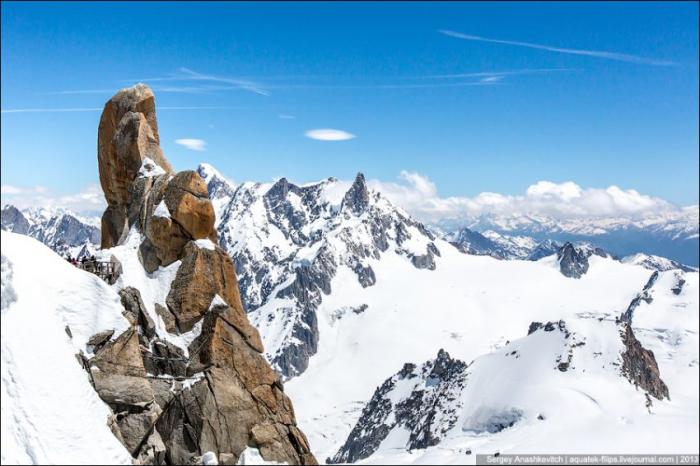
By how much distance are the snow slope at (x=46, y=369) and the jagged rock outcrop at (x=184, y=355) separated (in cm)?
166

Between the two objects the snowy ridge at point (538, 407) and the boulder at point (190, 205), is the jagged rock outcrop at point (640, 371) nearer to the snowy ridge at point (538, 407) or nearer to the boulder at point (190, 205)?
the snowy ridge at point (538, 407)

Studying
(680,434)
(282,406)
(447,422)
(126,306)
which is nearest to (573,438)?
(680,434)

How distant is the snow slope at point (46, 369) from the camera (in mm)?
26922

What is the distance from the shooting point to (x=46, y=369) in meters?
29.0

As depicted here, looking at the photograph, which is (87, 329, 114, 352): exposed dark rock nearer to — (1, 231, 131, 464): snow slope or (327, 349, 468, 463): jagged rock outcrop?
(1, 231, 131, 464): snow slope

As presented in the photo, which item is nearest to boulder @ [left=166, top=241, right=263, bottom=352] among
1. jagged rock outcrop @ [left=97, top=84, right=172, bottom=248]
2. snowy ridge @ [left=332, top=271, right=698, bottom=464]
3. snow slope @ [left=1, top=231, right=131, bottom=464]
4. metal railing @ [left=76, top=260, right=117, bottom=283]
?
metal railing @ [left=76, top=260, right=117, bottom=283]

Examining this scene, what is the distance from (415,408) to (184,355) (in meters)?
129

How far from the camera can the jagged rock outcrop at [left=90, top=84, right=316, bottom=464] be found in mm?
33219

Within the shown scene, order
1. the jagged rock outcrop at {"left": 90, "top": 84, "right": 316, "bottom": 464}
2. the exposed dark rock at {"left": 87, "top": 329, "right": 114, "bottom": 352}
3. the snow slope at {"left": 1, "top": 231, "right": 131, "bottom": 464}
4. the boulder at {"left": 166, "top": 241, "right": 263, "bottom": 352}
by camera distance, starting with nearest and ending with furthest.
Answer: the snow slope at {"left": 1, "top": 231, "right": 131, "bottom": 464}, the jagged rock outcrop at {"left": 90, "top": 84, "right": 316, "bottom": 464}, the exposed dark rock at {"left": 87, "top": 329, "right": 114, "bottom": 352}, the boulder at {"left": 166, "top": 241, "right": 263, "bottom": 352}

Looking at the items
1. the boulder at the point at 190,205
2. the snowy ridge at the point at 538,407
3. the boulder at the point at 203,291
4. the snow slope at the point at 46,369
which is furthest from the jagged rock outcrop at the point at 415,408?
the snow slope at the point at 46,369

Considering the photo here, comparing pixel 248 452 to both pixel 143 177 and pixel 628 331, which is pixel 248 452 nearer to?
pixel 143 177

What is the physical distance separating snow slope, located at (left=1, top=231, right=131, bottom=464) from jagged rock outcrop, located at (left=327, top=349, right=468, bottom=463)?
98907 millimetres

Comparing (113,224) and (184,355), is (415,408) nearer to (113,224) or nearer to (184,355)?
(113,224)

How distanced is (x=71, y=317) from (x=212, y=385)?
9.92 m
